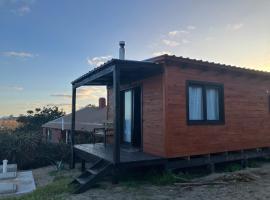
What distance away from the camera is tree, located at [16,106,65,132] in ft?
107

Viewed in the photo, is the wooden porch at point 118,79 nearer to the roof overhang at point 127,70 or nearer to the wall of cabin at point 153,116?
the roof overhang at point 127,70

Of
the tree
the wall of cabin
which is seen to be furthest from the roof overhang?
the tree

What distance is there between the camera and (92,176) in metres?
6.36

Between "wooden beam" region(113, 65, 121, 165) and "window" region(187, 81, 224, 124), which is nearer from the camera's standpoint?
"wooden beam" region(113, 65, 121, 165)

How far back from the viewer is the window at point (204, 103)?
7.96 meters

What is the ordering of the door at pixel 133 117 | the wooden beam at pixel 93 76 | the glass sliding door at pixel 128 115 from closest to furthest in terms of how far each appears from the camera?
the wooden beam at pixel 93 76 → the door at pixel 133 117 → the glass sliding door at pixel 128 115

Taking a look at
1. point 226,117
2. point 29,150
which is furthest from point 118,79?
point 29,150

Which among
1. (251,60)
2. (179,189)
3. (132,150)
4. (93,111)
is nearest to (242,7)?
(251,60)

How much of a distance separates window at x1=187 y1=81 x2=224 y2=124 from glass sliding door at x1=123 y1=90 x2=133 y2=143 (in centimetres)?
215

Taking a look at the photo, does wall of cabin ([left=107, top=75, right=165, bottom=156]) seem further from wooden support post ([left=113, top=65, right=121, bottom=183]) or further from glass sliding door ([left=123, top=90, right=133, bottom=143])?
wooden support post ([left=113, top=65, right=121, bottom=183])

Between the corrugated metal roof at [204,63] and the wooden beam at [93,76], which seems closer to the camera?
the wooden beam at [93,76]

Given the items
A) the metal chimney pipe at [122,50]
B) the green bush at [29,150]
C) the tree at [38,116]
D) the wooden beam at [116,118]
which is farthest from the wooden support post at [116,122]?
the tree at [38,116]

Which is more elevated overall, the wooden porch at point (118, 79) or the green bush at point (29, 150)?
the wooden porch at point (118, 79)

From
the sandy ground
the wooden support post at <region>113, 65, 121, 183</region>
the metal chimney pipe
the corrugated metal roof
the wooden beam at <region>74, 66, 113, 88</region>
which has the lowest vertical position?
the sandy ground
